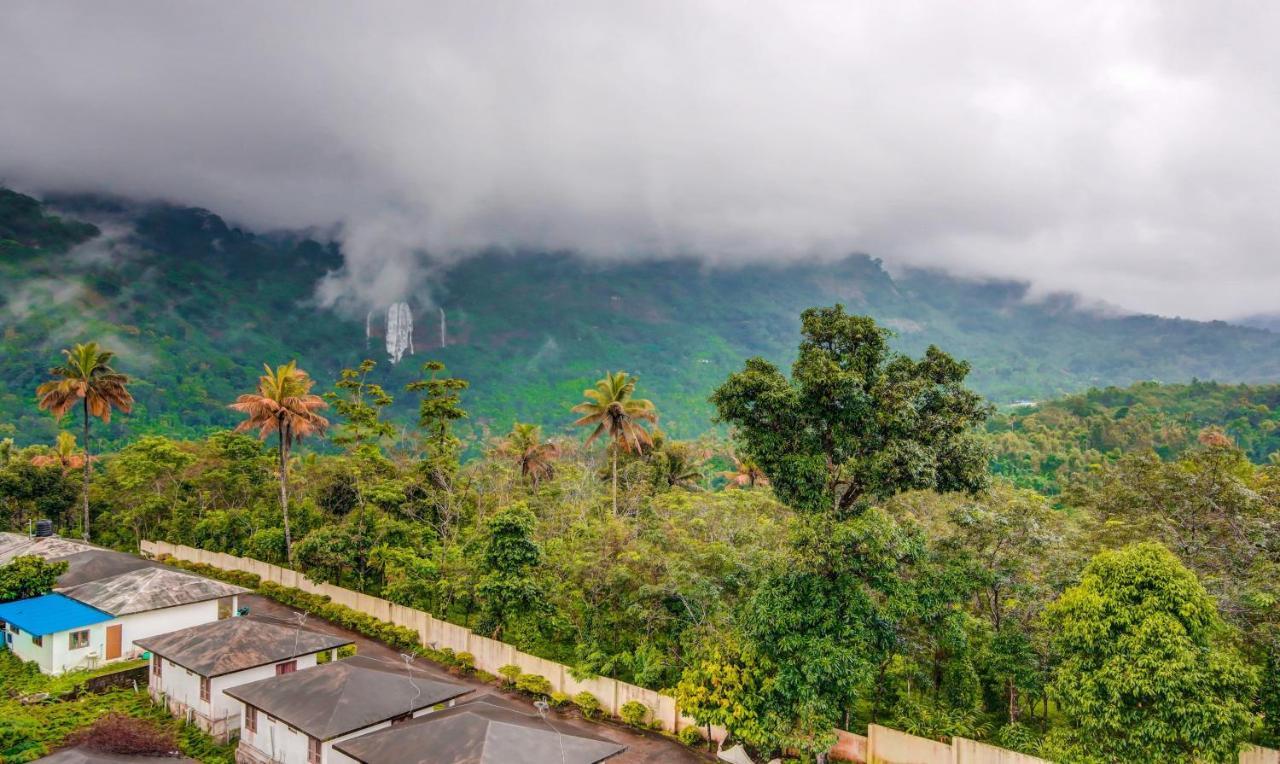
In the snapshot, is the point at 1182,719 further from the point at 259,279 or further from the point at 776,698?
the point at 259,279

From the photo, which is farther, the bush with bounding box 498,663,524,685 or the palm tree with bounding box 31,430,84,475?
the palm tree with bounding box 31,430,84,475

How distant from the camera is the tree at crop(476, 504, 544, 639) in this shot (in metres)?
21.1

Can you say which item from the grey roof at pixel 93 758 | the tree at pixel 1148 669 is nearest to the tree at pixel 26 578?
the grey roof at pixel 93 758

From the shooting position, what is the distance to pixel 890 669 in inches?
687

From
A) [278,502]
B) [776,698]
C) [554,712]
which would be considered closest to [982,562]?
[776,698]

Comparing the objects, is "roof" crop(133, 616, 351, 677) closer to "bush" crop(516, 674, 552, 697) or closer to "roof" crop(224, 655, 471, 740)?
"roof" crop(224, 655, 471, 740)

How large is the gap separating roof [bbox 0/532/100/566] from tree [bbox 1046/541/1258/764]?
3389 centimetres

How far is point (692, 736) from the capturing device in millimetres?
17812

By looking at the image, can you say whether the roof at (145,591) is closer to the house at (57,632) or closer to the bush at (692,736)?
the house at (57,632)

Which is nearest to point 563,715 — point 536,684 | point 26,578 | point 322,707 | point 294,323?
point 536,684

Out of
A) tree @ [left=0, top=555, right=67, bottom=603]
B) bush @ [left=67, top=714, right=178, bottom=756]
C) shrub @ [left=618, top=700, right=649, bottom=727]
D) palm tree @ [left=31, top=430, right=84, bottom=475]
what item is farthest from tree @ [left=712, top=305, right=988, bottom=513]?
palm tree @ [left=31, top=430, right=84, bottom=475]

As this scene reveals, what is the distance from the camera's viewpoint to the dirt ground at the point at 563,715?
680 inches

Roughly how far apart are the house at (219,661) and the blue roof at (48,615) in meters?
3.40

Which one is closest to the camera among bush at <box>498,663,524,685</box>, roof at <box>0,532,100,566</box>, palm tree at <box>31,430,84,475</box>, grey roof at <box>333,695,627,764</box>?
grey roof at <box>333,695,627,764</box>
